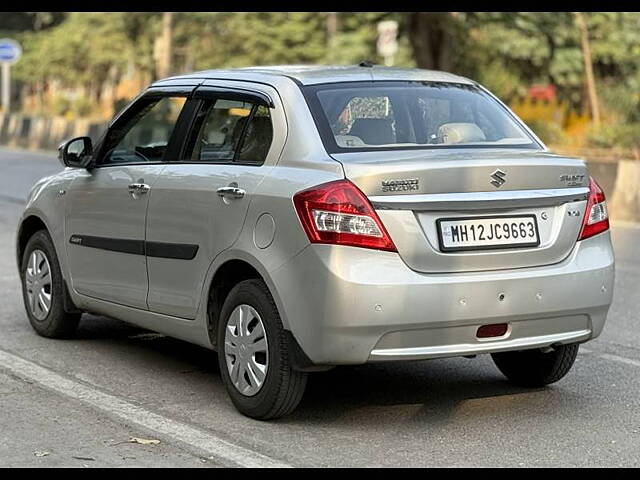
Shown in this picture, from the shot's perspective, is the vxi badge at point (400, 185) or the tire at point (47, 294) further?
the tire at point (47, 294)

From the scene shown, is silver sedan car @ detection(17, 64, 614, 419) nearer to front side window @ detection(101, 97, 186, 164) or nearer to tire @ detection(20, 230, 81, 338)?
front side window @ detection(101, 97, 186, 164)

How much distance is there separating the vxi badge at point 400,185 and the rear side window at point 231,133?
769mm

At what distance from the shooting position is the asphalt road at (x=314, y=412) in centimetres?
571

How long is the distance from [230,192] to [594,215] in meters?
1.69

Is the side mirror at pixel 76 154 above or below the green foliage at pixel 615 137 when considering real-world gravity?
above

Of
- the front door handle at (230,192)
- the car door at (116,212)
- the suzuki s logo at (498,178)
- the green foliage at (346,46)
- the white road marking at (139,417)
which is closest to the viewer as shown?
the white road marking at (139,417)

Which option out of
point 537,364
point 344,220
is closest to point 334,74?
point 344,220

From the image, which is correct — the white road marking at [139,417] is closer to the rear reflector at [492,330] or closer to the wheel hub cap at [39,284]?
the wheel hub cap at [39,284]

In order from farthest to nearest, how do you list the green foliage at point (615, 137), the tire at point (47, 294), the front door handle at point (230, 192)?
the green foliage at point (615, 137)
the tire at point (47, 294)
the front door handle at point (230, 192)

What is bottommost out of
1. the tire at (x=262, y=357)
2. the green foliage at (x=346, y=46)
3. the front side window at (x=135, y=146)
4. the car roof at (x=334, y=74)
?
the green foliage at (x=346, y=46)

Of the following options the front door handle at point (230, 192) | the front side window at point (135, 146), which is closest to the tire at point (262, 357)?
the front door handle at point (230, 192)

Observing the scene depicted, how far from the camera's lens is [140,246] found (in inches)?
283
